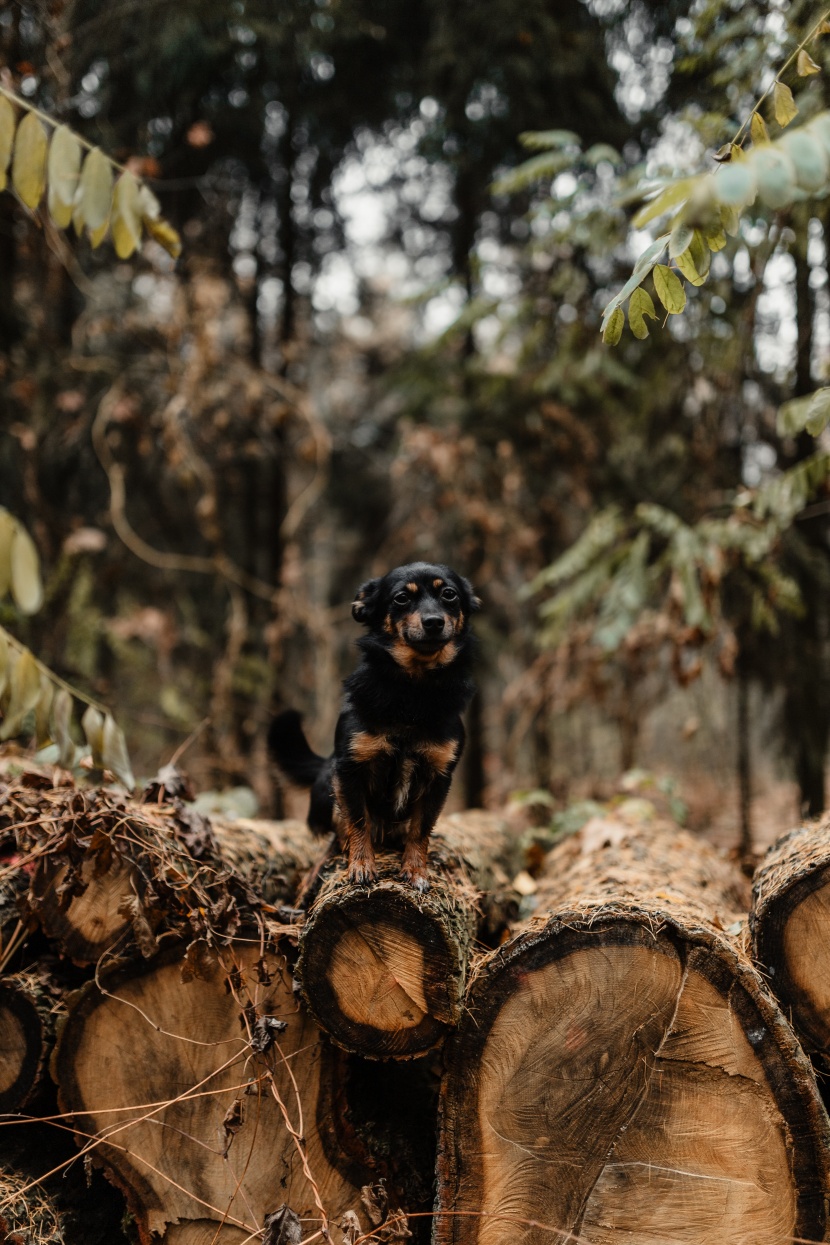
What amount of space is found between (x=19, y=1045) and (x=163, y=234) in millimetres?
2614

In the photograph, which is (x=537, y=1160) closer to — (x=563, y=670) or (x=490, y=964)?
(x=490, y=964)

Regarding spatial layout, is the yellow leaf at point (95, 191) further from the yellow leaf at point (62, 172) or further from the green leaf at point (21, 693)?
the green leaf at point (21, 693)

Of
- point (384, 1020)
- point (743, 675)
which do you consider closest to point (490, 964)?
point (384, 1020)

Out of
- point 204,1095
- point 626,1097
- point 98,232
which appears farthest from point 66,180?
point 626,1097

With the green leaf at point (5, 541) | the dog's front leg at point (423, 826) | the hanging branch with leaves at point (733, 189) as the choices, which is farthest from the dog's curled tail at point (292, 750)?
the hanging branch with leaves at point (733, 189)

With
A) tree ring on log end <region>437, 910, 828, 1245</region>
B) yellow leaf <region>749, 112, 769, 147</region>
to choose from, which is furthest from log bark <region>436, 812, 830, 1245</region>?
yellow leaf <region>749, 112, 769, 147</region>

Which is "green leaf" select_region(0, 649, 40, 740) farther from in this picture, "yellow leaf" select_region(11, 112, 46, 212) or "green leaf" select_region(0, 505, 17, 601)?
"yellow leaf" select_region(11, 112, 46, 212)

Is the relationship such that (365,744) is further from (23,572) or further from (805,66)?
(805,66)

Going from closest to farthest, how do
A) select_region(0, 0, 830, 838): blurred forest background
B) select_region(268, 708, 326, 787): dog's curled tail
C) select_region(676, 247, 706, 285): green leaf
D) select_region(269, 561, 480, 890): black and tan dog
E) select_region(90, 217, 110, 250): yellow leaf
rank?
select_region(676, 247, 706, 285): green leaf, select_region(90, 217, 110, 250): yellow leaf, select_region(269, 561, 480, 890): black and tan dog, select_region(268, 708, 326, 787): dog's curled tail, select_region(0, 0, 830, 838): blurred forest background

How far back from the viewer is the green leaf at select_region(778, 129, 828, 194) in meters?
1.34

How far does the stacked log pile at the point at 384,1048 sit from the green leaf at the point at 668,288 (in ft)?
5.45

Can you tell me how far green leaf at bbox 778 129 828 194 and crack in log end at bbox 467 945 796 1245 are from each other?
191 cm

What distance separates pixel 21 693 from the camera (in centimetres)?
192

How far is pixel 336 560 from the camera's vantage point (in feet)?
31.7
